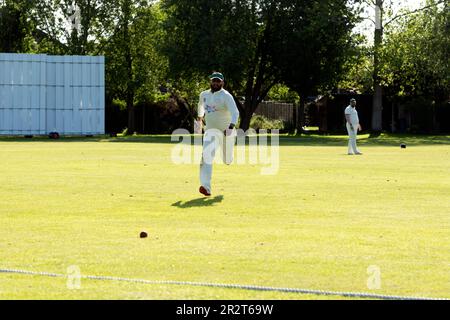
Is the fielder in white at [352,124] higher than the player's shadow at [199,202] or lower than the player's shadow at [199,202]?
higher

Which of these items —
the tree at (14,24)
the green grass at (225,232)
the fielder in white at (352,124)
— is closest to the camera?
the green grass at (225,232)

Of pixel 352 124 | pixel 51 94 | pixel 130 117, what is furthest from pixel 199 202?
pixel 130 117

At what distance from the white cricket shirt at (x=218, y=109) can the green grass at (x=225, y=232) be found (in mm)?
1225

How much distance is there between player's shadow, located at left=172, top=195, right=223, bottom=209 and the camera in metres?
15.9

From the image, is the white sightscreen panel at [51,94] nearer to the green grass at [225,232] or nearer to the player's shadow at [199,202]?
the green grass at [225,232]

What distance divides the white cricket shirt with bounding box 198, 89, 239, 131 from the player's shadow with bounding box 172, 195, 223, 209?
1915 mm

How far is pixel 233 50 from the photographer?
61188mm

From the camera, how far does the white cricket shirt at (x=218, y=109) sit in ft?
60.7

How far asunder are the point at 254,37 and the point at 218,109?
47065 millimetres

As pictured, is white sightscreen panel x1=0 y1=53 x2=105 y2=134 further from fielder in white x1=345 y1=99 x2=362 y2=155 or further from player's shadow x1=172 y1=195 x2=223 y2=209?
player's shadow x1=172 y1=195 x2=223 y2=209

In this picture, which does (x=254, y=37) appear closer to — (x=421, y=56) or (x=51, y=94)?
(x=421, y=56)

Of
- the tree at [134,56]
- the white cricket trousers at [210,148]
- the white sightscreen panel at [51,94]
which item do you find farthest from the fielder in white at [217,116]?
the tree at [134,56]

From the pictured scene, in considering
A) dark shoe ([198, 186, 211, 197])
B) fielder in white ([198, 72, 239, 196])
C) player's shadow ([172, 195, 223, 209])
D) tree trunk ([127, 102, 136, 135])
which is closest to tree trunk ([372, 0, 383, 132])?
tree trunk ([127, 102, 136, 135])
